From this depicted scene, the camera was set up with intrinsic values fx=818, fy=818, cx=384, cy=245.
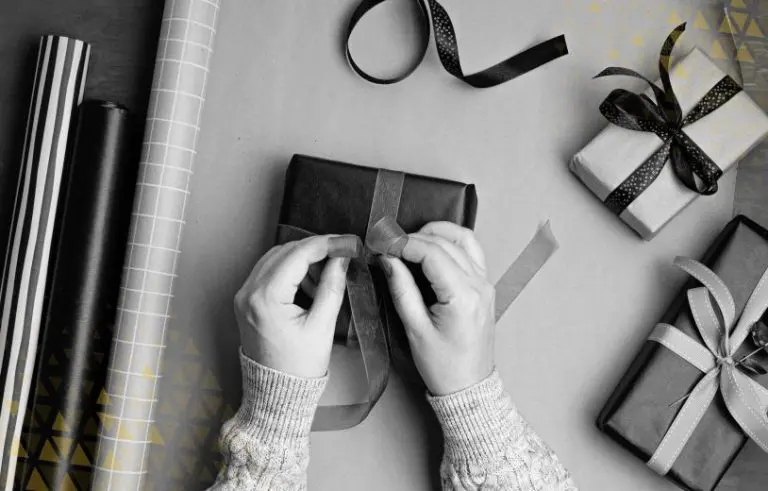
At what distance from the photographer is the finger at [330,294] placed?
2.76 feet

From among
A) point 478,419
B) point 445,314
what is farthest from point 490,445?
point 445,314

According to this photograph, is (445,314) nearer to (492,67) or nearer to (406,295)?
(406,295)

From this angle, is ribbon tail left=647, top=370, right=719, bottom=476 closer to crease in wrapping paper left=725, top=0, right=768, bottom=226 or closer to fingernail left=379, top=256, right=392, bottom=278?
crease in wrapping paper left=725, top=0, right=768, bottom=226

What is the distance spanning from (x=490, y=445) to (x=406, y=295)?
18cm

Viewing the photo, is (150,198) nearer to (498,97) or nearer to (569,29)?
(498,97)

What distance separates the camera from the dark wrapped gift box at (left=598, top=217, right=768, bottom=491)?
0.93m

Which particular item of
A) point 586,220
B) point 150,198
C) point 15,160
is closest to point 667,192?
point 586,220

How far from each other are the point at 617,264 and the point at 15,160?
0.73 m

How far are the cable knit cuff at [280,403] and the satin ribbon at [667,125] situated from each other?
16.8 inches

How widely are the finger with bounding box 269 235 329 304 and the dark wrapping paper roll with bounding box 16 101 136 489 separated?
22 centimetres

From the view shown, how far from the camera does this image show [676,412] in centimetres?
93

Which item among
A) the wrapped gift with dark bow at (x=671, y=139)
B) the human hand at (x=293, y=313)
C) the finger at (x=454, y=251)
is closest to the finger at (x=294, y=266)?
the human hand at (x=293, y=313)

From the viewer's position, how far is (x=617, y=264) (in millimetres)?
994

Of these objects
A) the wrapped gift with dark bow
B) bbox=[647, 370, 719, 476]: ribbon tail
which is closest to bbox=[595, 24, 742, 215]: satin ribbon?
the wrapped gift with dark bow
